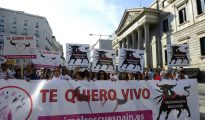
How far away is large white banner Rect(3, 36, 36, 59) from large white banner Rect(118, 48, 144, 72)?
314cm

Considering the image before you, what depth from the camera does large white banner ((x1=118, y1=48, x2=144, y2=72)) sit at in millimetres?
9445

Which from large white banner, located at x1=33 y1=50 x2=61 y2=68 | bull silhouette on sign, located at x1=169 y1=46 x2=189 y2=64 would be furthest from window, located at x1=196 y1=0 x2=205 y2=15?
large white banner, located at x1=33 y1=50 x2=61 y2=68

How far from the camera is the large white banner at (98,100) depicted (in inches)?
215

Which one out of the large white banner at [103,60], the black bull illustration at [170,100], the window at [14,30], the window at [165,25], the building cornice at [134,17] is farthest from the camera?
the window at [14,30]

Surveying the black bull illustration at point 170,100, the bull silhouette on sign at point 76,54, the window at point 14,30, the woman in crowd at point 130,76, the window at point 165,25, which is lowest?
→ the black bull illustration at point 170,100

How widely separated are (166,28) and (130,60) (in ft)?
94.6

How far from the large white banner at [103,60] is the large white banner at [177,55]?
2519 millimetres

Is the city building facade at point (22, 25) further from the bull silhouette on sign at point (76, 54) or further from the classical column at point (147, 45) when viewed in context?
the bull silhouette on sign at point (76, 54)

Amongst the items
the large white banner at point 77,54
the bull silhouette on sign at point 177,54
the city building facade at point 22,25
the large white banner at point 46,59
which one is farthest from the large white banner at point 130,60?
the city building facade at point 22,25

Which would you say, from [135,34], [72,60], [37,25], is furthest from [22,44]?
[37,25]

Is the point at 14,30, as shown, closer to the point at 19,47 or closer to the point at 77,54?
the point at 77,54

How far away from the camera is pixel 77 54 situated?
11156 millimetres

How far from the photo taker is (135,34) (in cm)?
4722

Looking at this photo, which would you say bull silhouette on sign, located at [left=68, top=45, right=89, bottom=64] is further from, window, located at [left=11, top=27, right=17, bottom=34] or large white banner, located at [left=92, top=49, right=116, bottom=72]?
window, located at [left=11, top=27, right=17, bottom=34]
